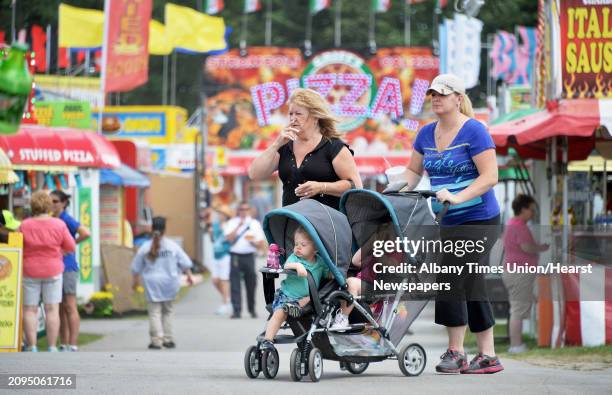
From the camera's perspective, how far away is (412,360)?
8922 millimetres

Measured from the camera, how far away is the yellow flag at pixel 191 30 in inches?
1393

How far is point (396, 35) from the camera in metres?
59.7

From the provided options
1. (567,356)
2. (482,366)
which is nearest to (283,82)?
(567,356)

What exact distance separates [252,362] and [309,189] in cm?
123

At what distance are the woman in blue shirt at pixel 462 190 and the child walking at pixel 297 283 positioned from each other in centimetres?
84

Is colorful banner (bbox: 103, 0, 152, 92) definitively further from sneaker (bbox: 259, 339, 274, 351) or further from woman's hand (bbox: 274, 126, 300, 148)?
sneaker (bbox: 259, 339, 274, 351)

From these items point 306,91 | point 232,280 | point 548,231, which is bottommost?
point 232,280

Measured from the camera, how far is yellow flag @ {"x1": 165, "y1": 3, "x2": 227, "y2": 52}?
35.4 m

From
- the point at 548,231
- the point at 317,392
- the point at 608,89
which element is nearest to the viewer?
the point at 317,392

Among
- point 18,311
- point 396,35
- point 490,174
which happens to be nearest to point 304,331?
point 490,174

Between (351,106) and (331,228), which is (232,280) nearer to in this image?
(351,106)

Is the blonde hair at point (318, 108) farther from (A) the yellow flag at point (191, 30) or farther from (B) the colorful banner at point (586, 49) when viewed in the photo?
(A) the yellow flag at point (191, 30)

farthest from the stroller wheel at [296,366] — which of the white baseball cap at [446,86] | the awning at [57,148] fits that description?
the awning at [57,148]

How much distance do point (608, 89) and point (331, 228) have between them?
5803 mm
